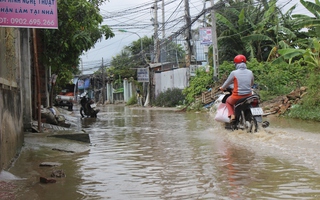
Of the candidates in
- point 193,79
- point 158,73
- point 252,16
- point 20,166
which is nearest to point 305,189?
point 20,166

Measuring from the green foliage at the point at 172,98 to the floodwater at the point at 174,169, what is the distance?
77.2 feet

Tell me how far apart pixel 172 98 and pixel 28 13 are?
2712 cm

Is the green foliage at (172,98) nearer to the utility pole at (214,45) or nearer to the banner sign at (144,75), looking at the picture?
the banner sign at (144,75)

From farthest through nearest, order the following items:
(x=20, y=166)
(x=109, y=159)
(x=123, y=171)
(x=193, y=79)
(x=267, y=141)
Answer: (x=193, y=79)
(x=267, y=141)
(x=109, y=159)
(x=20, y=166)
(x=123, y=171)

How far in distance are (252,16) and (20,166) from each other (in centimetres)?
2561

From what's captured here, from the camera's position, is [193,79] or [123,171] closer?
[123,171]

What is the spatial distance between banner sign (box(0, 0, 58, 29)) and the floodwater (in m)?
2.10

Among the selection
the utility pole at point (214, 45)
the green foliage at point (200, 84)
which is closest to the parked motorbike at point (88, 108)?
the green foliage at point (200, 84)

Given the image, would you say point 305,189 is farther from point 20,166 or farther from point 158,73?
point 158,73

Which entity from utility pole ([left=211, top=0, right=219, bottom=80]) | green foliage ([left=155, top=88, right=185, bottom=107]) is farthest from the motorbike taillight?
green foliage ([left=155, top=88, right=185, bottom=107])

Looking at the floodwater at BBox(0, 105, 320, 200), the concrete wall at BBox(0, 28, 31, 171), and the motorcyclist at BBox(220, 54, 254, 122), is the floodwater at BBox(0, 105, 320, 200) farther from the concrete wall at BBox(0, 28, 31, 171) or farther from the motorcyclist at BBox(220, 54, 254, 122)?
the motorcyclist at BBox(220, 54, 254, 122)

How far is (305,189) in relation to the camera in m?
4.24

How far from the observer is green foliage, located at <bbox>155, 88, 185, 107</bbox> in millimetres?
32594

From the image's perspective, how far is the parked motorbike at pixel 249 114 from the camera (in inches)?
335
